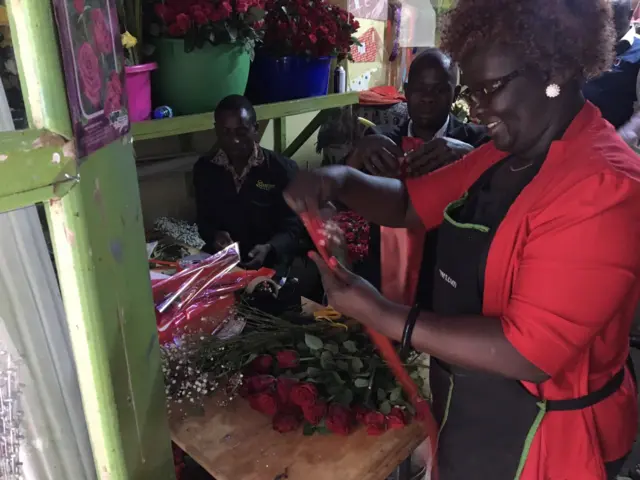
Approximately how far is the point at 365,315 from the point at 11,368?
21.0 inches

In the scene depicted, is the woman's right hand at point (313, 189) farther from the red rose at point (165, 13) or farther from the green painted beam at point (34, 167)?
the red rose at point (165, 13)

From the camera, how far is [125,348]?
2.50 feet

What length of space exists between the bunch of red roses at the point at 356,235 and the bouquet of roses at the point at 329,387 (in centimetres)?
57

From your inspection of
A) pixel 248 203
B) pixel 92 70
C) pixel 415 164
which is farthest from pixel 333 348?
pixel 248 203

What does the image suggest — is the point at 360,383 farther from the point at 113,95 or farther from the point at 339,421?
the point at 113,95

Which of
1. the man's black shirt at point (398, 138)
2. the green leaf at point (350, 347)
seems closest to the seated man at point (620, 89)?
the man's black shirt at point (398, 138)

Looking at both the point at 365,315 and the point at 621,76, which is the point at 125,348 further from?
the point at 621,76

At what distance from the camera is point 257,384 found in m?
1.18

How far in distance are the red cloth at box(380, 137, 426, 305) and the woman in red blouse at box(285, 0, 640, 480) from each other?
0.24 metres

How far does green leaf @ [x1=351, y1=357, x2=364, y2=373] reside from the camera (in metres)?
1.20

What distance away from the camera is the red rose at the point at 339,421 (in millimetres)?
1063

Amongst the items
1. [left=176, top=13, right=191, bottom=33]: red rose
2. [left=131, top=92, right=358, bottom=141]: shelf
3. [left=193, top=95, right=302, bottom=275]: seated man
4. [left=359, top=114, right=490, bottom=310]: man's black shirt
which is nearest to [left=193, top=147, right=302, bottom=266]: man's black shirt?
[left=193, top=95, right=302, bottom=275]: seated man

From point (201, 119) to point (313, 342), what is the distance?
32.5 inches

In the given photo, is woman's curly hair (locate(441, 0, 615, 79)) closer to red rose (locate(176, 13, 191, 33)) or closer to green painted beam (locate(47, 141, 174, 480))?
green painted beam (locate(47, 141, 174, 480))
